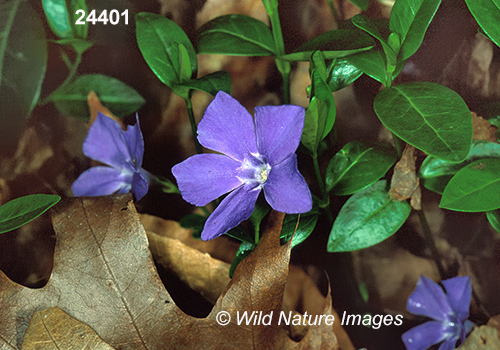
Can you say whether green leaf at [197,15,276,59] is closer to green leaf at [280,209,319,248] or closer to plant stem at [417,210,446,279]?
green leaf at [280,209,319,248]

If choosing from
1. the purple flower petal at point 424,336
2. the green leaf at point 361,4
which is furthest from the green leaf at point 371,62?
the purple flower petal at point 424,336

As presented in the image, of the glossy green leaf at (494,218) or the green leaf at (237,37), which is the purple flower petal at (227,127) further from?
the glossy green leaf at (494,218)

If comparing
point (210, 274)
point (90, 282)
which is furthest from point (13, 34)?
point (210, 274)

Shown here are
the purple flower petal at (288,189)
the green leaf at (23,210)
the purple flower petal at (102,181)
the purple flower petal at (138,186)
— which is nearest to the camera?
the purple flower petal at (288,189)

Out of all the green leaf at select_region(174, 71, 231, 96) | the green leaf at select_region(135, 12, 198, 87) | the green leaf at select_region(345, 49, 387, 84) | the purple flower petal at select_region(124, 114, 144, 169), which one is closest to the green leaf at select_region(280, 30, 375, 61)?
the green leaf at select_region(345, 49, 387, 84)

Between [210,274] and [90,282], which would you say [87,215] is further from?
[210,274]

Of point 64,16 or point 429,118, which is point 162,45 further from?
point 429,118

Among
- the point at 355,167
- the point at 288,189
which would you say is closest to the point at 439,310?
the point at 355,167
